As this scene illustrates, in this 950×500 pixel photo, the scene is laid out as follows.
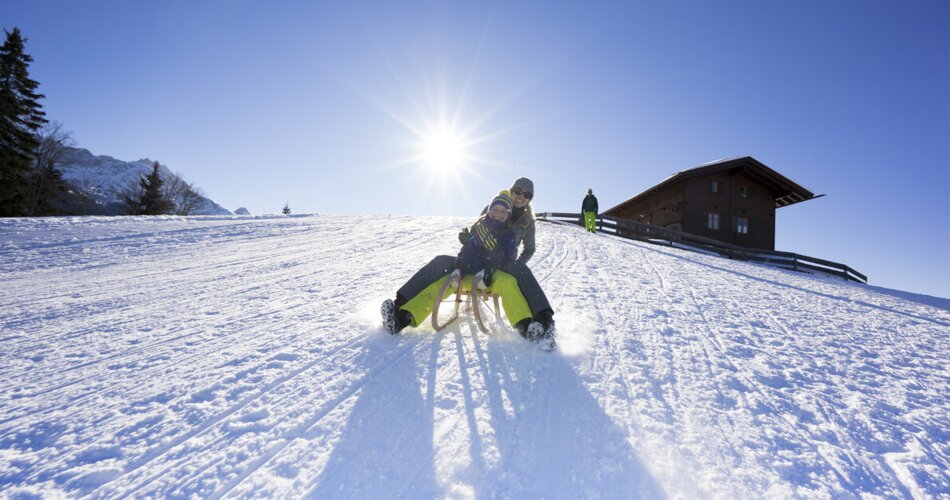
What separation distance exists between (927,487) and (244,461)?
291 cm

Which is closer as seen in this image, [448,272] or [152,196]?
[448,272]

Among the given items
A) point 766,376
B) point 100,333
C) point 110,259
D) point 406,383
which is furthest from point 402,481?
point 110,259

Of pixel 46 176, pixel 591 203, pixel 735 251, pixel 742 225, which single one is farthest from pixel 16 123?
pixel 742 225

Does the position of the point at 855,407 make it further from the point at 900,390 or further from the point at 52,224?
the point at 52,224

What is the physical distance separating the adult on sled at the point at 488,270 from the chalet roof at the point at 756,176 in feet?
72.8

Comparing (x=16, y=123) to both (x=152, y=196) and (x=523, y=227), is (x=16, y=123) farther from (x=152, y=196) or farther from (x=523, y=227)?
(x=523, y=227)

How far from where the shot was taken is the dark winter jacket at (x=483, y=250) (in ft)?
10.9

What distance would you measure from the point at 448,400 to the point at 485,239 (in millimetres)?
1518

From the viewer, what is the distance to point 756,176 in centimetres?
2408

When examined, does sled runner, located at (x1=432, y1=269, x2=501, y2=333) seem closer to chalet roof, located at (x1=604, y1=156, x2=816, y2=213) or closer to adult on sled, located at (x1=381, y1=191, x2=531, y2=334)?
adult on sled, located at (x1=381, y1=191, x2=531, y2=334)

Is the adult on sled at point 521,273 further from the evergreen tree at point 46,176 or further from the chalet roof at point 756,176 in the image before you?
the evergreen tree at point 46,176

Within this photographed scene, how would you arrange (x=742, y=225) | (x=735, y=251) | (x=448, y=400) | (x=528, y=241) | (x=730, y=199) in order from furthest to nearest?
(x=742, y=225) < (x=730, y=199) < (x=735, y=251) < (x=528, y=241) < (x=448, y=400)

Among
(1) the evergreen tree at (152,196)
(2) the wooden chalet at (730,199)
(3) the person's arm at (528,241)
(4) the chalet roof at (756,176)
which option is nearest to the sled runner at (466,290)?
(3) the person's arm at (528,241)

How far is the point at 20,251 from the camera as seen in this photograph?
6.50 meters
